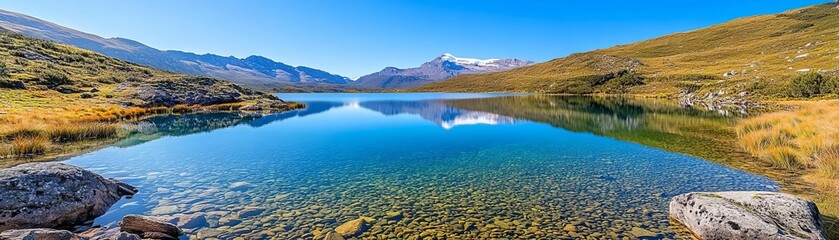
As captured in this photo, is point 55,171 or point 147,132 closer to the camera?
point 55,171

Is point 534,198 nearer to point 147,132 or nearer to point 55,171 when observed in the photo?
point 55,171

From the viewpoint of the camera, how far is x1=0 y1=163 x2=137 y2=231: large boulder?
10.9 meters

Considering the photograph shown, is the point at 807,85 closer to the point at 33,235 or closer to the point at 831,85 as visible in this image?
the point at 831,85

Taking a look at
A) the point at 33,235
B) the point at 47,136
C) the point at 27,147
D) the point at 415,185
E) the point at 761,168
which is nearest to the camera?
the point at 33,235

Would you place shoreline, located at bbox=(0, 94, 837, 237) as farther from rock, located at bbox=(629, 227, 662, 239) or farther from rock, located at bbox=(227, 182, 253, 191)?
rock, located at bbox=(227, 182, 253, 191)

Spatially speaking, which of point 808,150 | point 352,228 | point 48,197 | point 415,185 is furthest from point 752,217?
point 48,197

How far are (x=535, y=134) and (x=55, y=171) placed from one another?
34.0 meters

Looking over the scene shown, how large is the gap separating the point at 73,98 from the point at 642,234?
2992 inches

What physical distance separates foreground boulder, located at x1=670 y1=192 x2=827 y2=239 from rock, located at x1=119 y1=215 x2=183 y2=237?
1537 cm

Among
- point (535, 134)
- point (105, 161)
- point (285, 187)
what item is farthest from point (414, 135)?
point (105, 161)

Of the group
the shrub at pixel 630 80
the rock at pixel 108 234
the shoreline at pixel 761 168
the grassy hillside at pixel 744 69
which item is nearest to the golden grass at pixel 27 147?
the shoreline at pixel 761 168

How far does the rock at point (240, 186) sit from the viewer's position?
16.6 metres

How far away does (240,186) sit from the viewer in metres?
17.1

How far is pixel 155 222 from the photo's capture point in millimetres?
10875
